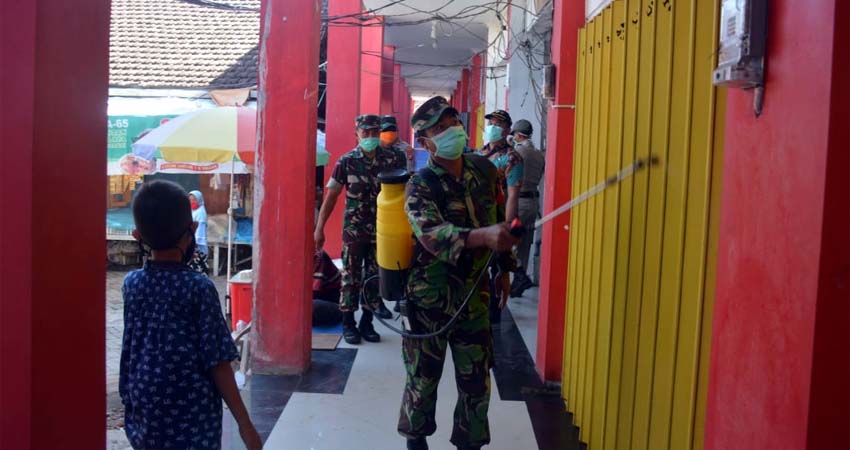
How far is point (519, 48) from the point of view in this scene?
33.8ft

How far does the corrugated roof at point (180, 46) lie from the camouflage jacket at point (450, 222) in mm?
11045

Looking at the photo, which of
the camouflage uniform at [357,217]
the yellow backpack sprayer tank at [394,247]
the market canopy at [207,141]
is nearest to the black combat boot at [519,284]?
the camouflage uniform at [357,217]

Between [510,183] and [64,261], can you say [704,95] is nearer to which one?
[64,261]

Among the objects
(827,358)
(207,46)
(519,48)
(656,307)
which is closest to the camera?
(827,358)

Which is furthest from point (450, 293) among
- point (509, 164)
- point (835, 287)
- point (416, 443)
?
point (509, 164)

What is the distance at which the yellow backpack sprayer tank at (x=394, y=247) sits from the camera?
3.50 meters

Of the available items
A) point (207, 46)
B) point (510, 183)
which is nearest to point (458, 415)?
point (510, 183)

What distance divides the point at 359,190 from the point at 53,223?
169 inches

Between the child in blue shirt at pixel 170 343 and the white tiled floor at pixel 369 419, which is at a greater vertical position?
the child in blue shirt at pixel 170 343

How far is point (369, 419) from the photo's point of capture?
4.57 meters

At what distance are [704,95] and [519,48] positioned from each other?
8021mm

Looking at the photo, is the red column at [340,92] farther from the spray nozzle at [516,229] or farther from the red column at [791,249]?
the red column at [791,249]

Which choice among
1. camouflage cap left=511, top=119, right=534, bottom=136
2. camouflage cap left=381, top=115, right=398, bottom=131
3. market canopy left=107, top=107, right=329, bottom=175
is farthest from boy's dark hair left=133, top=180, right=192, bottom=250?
camouflage cap left=511, top=119, right=534, bottom=136

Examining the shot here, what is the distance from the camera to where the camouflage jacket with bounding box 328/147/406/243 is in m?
6.27
